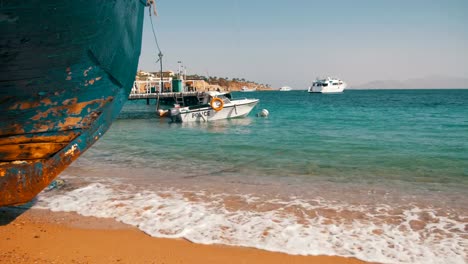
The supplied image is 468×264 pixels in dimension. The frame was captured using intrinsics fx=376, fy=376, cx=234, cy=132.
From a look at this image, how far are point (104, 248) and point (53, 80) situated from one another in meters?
2.22

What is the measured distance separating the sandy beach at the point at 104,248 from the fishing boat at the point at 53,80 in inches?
35.5

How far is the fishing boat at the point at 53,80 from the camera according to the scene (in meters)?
2.94

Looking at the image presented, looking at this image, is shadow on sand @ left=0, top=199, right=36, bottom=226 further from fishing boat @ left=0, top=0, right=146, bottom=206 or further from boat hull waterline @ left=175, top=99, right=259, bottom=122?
boat hull waterline @ left=175, top=99, right=259, bottom=122

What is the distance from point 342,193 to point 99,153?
28.2 ft

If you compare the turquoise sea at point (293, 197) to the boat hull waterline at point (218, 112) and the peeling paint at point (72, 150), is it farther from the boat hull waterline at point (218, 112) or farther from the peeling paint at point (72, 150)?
the boat hull waterline at point (218, 112)

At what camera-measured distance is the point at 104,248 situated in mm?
4500

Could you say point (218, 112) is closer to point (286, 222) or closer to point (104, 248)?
point (286, 222)

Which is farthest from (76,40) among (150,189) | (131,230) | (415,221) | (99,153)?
(99,153)

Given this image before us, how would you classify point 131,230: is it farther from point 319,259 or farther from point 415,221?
point 415,221

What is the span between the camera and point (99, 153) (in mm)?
12680

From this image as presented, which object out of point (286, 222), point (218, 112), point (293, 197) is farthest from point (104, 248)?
point (218, 112)

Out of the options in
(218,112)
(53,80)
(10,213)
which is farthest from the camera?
(218,112)

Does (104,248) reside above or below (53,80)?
below

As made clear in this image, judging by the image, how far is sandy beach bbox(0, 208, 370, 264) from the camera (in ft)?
13.9
